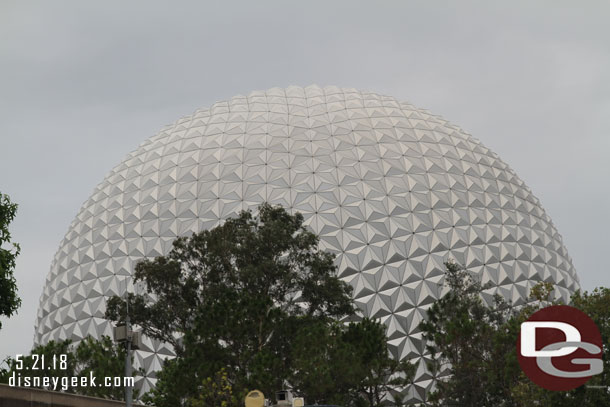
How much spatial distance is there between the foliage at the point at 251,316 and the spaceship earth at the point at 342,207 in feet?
18.8

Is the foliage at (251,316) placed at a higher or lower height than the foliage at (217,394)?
higher

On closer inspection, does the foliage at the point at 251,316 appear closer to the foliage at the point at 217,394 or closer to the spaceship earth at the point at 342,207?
the foliage at the point at 217,394

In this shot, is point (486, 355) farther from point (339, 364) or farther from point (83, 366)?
point (83, 366)

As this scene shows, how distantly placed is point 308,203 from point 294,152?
13.4 ft

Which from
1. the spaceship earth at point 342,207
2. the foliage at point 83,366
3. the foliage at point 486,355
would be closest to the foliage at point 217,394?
the foliage at point 83,366

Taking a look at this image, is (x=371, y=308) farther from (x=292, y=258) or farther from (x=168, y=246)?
(x=168, y=246)

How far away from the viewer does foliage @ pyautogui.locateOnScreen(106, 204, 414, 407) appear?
1129 inches

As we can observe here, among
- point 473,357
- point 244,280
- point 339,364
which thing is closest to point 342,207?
point 244,280

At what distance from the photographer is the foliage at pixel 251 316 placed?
2867 centimetres

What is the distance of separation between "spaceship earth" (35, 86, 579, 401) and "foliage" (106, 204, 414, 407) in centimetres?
573

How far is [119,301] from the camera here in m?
36.9

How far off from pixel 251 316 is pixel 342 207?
16.1 metres

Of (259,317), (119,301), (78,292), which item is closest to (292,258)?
(259,317)

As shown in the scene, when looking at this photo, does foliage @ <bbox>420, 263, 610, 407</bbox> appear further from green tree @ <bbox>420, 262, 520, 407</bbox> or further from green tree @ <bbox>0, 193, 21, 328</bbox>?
green tree @ <bbox>0, 193, 21, 328</bbox>
